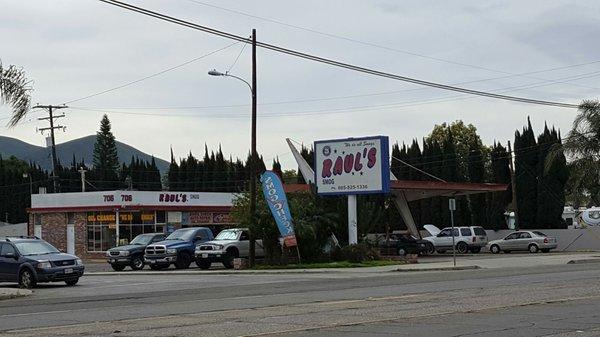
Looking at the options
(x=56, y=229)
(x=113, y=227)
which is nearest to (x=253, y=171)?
(x=113, y=227)

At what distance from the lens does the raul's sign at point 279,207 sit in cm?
3700

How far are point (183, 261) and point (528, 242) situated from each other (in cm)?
2278

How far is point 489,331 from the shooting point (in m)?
12.3

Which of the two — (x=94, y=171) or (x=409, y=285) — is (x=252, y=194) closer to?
(x=409, y=285)

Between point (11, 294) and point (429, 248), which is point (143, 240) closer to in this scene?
point (429, 248)

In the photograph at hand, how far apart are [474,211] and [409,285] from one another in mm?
46236

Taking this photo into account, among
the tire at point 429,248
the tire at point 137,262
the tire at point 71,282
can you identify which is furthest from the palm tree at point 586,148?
the tire at point 71,282

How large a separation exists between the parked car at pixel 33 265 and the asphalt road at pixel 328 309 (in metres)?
1.93

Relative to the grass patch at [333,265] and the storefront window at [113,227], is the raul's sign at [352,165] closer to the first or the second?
the grass patch at [333,265]

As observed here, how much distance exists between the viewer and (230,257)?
3959cm

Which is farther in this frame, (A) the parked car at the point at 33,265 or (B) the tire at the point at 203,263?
(B) the tire at the point at 203,263

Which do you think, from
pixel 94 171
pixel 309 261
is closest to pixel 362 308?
pixel 309 261

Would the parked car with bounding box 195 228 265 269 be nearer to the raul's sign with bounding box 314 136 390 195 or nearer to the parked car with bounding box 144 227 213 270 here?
the parked car with bounding box 144 227 213 270

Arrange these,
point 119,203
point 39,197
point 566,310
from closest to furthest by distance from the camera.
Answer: point 566,310, point 119,203, point 39,197
